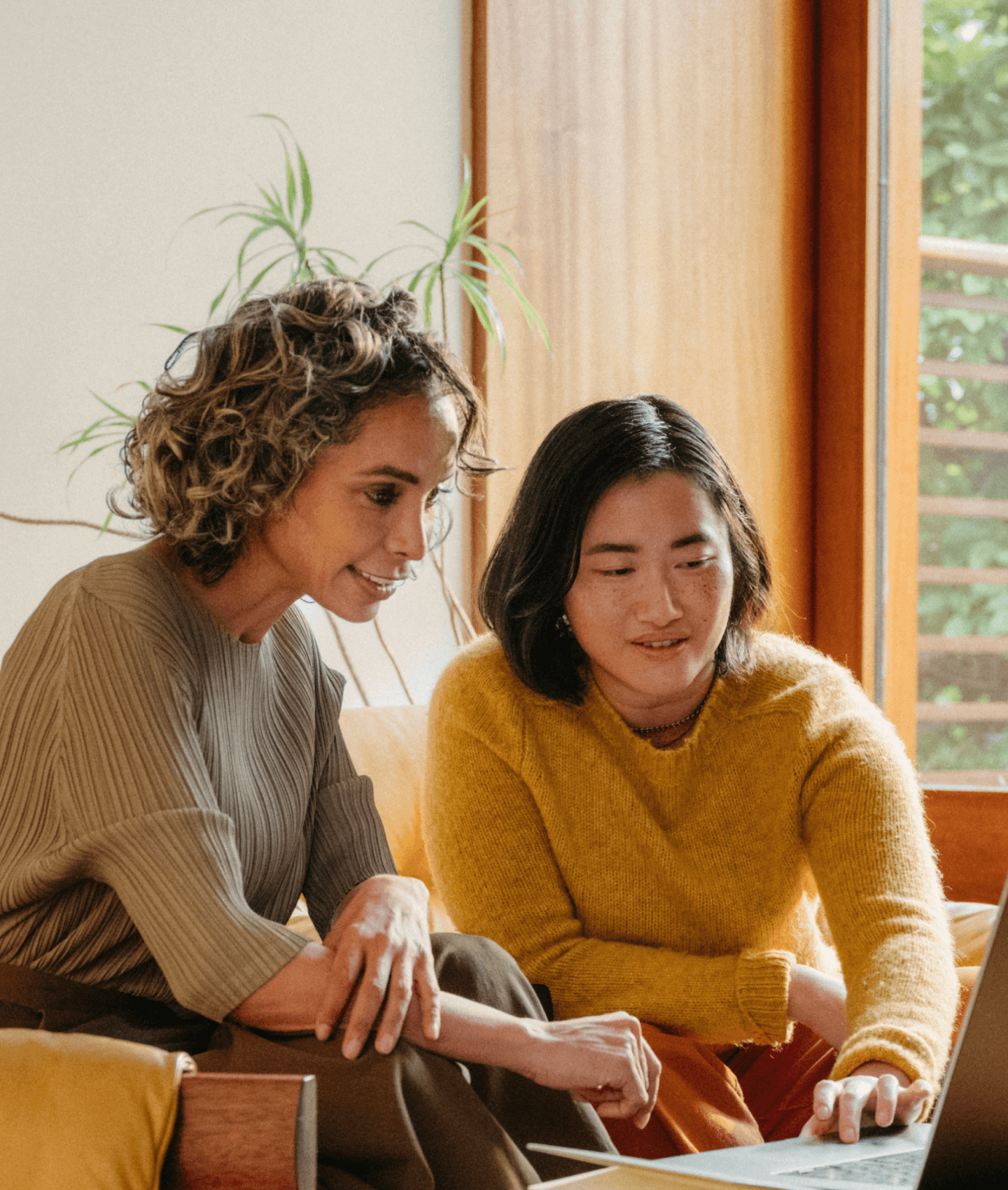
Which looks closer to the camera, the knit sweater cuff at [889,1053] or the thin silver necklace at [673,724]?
the knit sweater cuff at [889,1053]

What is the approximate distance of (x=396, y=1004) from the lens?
39.8 inches

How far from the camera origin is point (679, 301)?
326cm

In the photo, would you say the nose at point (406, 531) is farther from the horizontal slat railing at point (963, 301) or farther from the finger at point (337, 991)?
the horizontal slat railing at point (963, 301)

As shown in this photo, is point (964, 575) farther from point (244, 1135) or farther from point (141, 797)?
point (244, 1135)

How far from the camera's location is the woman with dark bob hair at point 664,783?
1462 millimetres

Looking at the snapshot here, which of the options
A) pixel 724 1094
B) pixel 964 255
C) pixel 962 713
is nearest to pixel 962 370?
pixel 964 255

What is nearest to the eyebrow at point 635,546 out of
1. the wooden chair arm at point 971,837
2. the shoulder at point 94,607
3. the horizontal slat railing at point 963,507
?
the shoulder at point 94,607

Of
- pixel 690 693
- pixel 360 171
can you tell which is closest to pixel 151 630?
pixel 690 693

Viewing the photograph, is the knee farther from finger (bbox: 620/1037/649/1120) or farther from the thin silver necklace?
the thin silver necklace

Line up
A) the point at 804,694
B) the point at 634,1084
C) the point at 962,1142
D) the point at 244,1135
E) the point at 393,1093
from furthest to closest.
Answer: the point at 804,694, the point at 634,1084, the point at 393,1093, the point at 244,1135, the point at 962,1142

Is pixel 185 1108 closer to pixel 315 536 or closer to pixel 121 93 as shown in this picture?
pixel 315 536

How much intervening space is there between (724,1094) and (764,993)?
116 mm

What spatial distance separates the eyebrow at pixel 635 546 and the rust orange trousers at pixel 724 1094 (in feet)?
1.70

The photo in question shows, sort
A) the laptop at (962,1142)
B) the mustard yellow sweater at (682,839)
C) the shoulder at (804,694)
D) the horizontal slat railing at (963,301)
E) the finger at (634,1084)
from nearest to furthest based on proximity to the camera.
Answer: the laptop at (962,1142), the finger at (634,1084), the mustard yellow sweater at (682,839), the shoulder at (804,694), the horizontal slat railing at (963,301)
